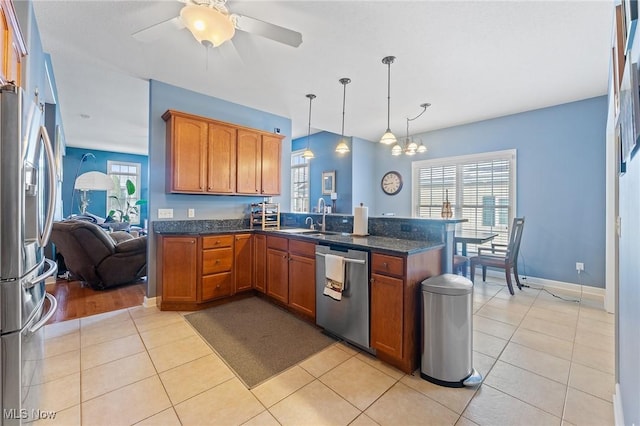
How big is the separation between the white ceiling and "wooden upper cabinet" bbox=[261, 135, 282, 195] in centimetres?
56

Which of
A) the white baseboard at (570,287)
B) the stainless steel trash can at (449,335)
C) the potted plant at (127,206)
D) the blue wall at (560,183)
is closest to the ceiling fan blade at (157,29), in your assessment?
the stainless steel trash can at (449,335)

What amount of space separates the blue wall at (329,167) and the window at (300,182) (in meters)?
0.16

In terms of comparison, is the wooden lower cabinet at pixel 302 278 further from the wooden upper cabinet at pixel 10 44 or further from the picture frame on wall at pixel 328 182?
the picture frame on wall at pixel 328 182

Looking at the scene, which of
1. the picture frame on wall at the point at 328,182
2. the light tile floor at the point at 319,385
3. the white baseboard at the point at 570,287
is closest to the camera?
the light tile floor at the point at 319,385

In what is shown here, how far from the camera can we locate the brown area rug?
2129mm

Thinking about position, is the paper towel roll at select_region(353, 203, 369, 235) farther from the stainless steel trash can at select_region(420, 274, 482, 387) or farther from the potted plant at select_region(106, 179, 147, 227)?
the potted plant at select_region(106, 179, 147, 227)

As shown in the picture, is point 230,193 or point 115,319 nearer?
point 115,319

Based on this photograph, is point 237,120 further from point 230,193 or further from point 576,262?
point 576,262

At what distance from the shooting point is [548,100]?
13.0 ft

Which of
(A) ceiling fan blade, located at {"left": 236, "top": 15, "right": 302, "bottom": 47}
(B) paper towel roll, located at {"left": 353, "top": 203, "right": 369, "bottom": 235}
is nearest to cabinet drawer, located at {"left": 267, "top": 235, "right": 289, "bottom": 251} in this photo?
(B) paper towel roll, located at {"left": 353, "top": 203, "right": 369, "bottom": 235}

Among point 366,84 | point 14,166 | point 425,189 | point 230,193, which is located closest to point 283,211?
point 230,193

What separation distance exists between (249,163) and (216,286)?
1725 millimetres

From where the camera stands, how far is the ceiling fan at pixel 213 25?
1737 mm

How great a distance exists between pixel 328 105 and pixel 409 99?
119 cm
